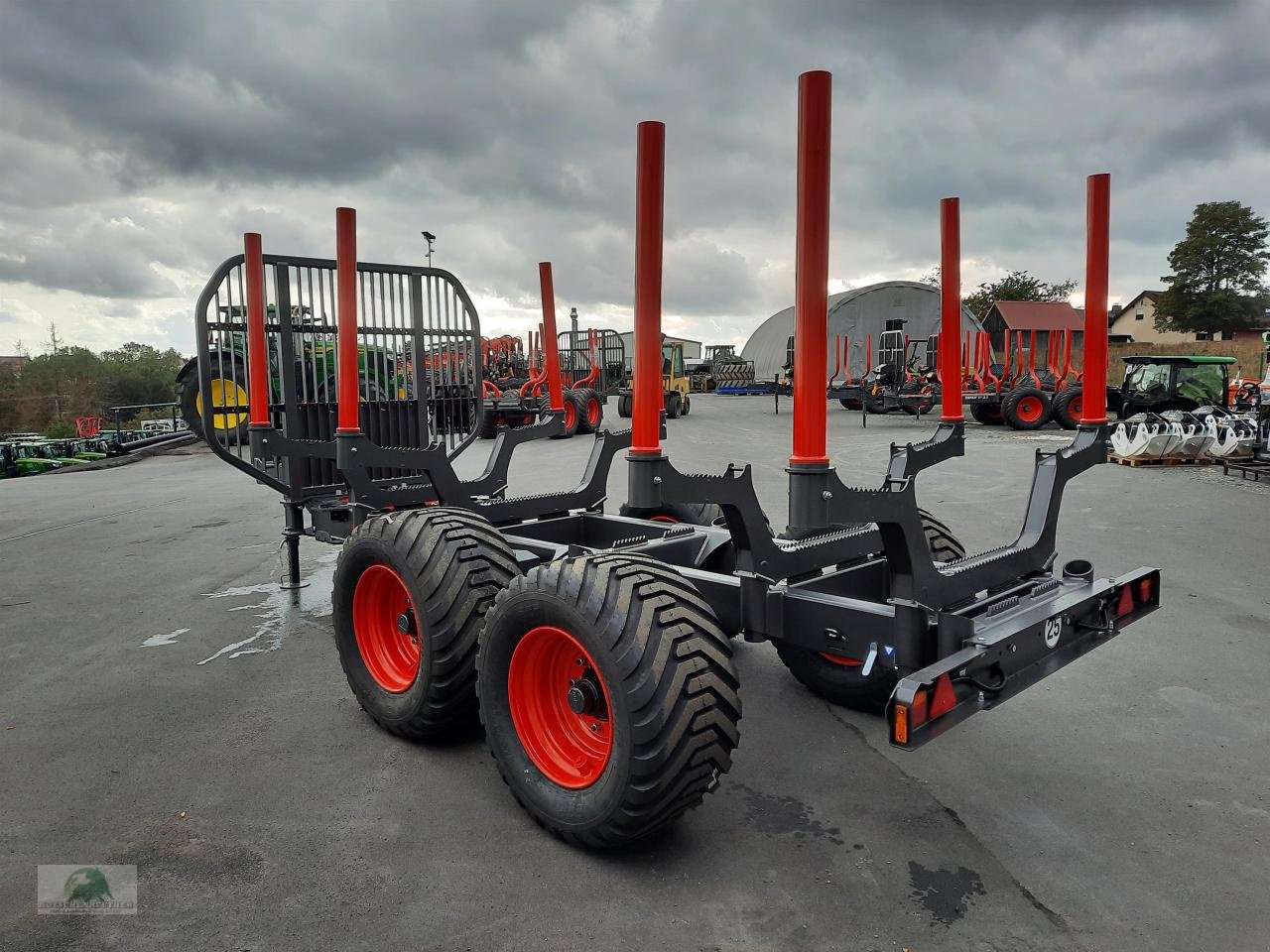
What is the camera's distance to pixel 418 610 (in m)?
3.42

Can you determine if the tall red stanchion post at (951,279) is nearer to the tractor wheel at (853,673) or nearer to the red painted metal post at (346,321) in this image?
the tractor wheel at (853,673)

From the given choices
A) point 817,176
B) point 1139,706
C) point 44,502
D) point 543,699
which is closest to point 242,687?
point 543,699

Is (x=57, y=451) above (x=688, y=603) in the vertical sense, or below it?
below

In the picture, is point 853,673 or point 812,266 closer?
point 812,266

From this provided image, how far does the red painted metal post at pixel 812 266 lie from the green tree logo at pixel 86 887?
2.46 meters

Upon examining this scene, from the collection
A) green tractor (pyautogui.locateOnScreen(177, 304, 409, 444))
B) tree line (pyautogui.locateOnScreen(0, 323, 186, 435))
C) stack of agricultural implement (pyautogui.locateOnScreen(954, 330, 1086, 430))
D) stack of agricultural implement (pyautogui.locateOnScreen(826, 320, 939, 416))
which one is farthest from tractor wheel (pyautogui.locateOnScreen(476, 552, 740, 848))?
tree line (pyautogui.locateOnScreen(0, 323, 186, 435))

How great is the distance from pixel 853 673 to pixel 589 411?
1785cm

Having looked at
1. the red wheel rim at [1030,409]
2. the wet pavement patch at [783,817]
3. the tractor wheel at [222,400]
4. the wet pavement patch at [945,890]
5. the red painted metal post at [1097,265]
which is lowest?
the wet pavement patch at [945,890]

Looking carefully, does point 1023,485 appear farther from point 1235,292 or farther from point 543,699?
point 1235,292

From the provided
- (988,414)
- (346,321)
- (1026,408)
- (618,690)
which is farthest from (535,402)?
(618,690)

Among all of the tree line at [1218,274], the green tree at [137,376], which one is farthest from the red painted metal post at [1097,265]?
the tree line at [1218,274]

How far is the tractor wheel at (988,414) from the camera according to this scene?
2361cm

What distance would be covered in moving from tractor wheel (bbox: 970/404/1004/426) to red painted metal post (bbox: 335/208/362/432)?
21.8 meters

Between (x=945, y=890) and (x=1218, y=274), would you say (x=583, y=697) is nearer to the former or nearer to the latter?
(x=945, y=890)
